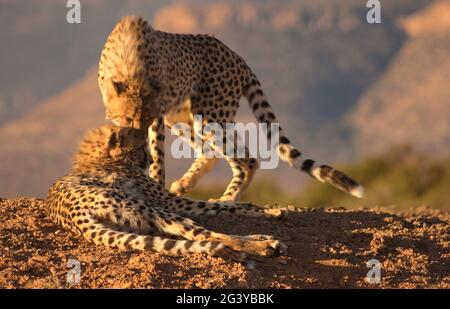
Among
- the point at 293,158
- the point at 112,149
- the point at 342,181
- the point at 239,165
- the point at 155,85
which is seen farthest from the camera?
the point at 239,165

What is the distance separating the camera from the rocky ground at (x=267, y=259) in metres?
3.91

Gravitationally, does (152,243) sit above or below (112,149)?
below

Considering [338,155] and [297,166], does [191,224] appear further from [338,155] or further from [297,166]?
[338,155]

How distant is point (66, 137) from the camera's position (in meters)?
35.3

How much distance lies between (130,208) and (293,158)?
1.70 metres

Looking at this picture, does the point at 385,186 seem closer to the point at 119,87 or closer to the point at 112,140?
the point at 119,87

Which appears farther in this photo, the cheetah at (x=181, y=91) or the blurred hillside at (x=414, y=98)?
the blurred hillside at (x=414, y=98)

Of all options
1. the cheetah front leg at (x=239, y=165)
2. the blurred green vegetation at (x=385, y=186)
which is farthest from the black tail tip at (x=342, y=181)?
the blurred green vegetation at (x=385, y=186)

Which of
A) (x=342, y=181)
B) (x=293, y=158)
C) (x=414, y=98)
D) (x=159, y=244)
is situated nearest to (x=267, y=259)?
(x=159, y=244)

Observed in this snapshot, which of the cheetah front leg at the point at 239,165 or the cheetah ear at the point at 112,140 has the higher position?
the cheetah front leg at the point at 239,165

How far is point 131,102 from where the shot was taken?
5574 mm

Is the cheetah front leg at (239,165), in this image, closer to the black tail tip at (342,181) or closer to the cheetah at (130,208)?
the black tail tip at (342,181)

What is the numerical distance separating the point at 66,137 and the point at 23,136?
2.76m

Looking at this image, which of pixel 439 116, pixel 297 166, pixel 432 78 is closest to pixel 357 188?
pixel 297 166
